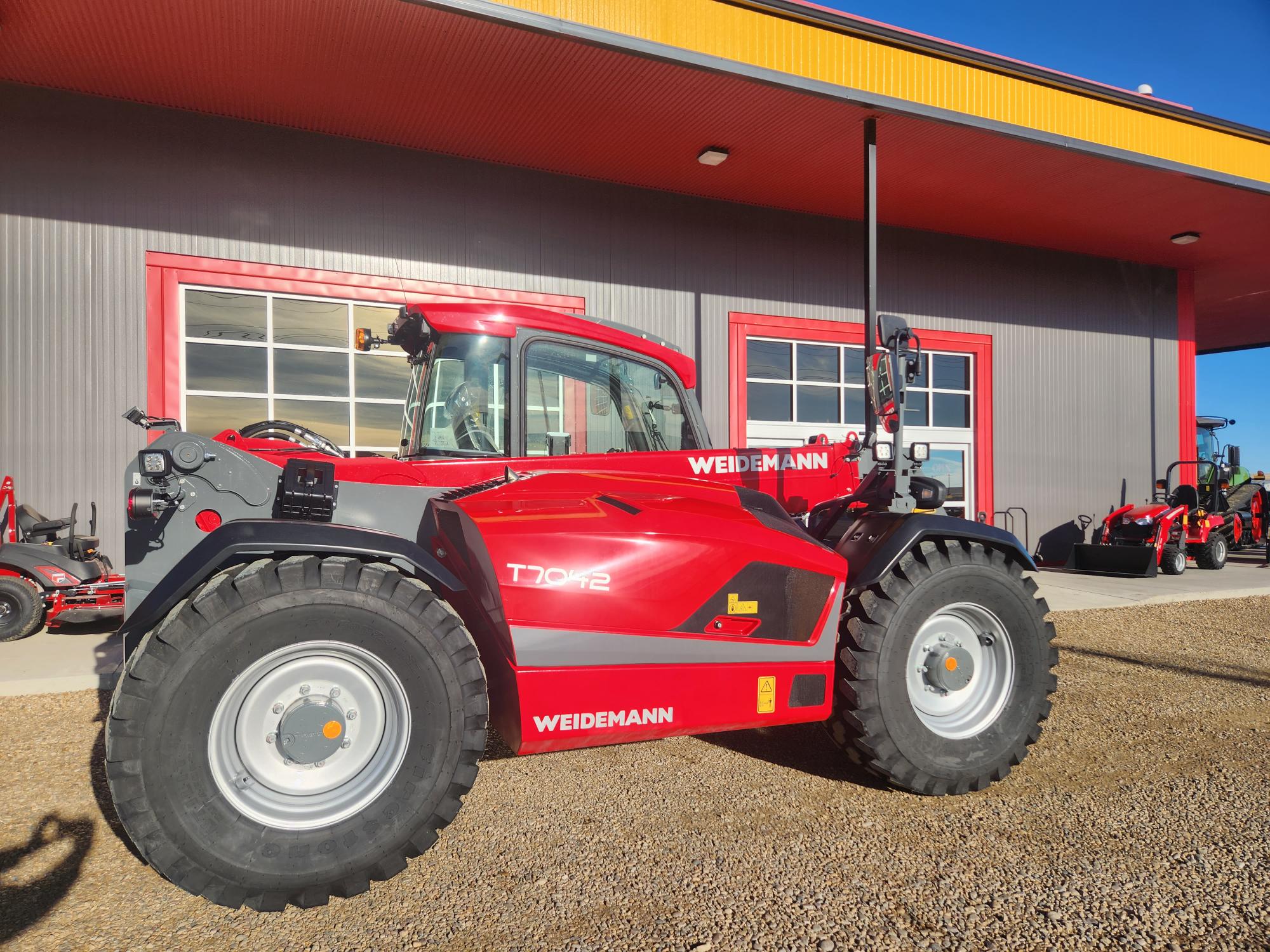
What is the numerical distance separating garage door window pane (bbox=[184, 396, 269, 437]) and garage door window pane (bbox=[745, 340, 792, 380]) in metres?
6.19

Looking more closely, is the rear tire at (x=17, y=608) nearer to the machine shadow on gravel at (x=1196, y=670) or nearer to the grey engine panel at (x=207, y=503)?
the grey engine panel at (x=207, y=503)

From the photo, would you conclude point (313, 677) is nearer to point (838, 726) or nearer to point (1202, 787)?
point (838, 726)

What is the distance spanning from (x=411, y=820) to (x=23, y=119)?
832cm

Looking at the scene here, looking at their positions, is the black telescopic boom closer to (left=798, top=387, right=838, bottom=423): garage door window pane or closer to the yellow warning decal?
(left=798, top=387, right=838, bottom=423): garage door window pane

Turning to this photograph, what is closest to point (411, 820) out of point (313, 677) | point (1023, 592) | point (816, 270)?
point (313, 677)

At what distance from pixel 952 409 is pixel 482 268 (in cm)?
768

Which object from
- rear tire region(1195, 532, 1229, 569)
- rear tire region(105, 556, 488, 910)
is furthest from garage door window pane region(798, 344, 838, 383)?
rear tire region(105, 556, 488, 910)

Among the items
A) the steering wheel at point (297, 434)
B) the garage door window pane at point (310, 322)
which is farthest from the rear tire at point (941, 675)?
the garage door window pane at point (310, 322)

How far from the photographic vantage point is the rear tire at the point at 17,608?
5.71 m

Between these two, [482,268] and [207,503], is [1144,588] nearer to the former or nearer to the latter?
[482,268]

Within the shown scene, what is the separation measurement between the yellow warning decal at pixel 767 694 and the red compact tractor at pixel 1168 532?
992 centimetres

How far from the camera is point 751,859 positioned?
98.0 inches

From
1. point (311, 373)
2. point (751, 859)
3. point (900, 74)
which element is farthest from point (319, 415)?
point (900, 74)

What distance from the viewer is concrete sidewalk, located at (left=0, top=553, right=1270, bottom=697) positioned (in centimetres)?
466
